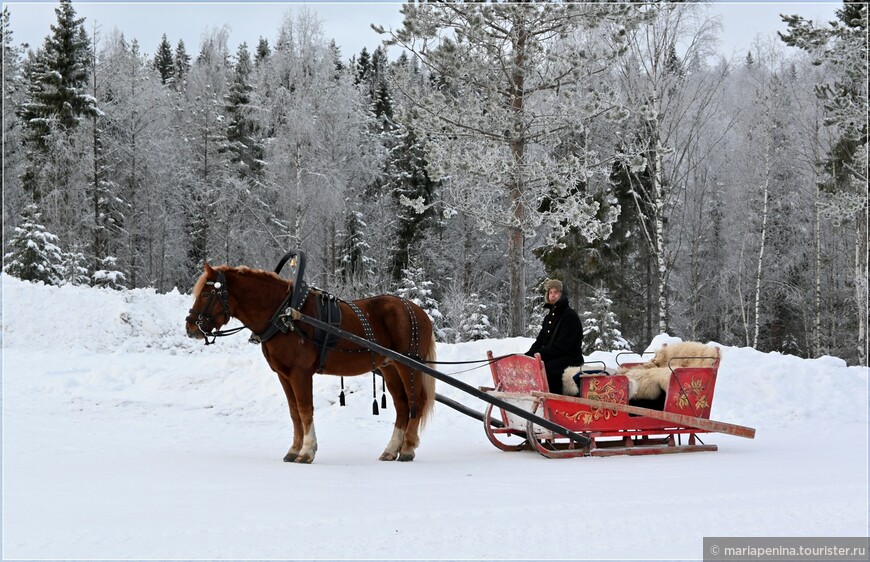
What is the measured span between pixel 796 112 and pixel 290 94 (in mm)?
21544

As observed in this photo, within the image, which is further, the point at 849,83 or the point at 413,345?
the point at 849,83

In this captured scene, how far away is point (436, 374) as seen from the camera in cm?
824

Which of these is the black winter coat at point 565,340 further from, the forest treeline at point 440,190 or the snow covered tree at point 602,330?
the snow covered tree at point 602,330

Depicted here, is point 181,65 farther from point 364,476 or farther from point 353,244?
point 364,476

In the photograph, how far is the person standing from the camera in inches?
356

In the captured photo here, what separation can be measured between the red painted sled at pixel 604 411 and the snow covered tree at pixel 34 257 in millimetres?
21606

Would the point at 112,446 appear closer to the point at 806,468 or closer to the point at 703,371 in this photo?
the point at 703,371

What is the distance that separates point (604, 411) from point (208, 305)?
444cm

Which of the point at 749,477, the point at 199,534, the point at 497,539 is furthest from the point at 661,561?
the point at 749,477

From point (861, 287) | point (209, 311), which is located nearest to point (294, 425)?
point (209, 311)

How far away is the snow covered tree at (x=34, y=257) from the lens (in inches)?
1021

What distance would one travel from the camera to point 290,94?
116 ft

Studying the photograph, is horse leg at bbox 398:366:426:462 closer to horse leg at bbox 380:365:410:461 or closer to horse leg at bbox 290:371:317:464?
horse leg at bbox 380:365:410:461

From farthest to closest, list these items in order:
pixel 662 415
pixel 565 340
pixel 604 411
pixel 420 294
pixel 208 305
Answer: pixel 420 294 → pixel 565 340 → pixel 604 411 → pixel 662 415 → pixel 208 305
